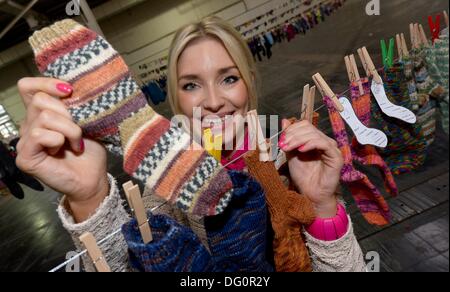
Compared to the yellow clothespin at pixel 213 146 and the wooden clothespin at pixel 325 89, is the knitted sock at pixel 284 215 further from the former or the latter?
the wooden clothespin at pixel 325 89

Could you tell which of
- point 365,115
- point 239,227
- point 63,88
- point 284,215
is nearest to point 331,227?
point 284,215

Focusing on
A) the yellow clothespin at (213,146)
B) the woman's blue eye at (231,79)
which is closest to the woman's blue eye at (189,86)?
the woman's blue eye at (231,79)

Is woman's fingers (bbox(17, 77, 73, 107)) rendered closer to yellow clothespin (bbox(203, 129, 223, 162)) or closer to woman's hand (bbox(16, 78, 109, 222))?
woman's hand (bbox(16, 78, 109, 222))

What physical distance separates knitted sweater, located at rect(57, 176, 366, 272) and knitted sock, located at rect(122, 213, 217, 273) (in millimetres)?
60

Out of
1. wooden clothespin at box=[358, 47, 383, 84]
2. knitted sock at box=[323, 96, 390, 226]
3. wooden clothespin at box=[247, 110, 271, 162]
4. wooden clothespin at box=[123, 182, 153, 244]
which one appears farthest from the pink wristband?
wooden clothespin at box=[358, 47, 383, 84]

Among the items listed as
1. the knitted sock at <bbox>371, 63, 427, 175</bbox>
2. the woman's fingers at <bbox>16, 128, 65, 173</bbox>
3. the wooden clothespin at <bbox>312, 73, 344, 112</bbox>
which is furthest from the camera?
the wooden clothespin at <bbox>312, 73, 344, 112</bbox>

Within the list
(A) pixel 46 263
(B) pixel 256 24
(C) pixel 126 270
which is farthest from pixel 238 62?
(A) pixel 46 263

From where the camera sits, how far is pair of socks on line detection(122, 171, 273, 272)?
1.91 feet

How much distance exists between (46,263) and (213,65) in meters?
2.63

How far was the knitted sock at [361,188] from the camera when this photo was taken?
2.82ft

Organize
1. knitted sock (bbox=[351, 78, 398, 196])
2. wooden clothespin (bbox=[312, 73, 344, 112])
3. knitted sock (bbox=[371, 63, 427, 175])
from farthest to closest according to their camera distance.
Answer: knitted sock (bbox=[351, 78, 398, 196]) < wooden clothespin (bbox=[312, 73, 344, 112]) < knitted sock (bbox=[371, 63, 427, 175])

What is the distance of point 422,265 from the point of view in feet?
1.44

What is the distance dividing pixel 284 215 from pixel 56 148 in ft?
1.94

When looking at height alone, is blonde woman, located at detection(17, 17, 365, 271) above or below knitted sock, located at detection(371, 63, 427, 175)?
above
